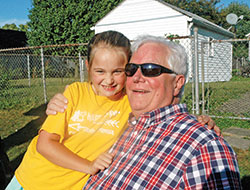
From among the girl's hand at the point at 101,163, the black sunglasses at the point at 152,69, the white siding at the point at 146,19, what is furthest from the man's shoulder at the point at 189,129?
the white siding at the point at 146,19

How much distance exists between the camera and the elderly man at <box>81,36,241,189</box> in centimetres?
133

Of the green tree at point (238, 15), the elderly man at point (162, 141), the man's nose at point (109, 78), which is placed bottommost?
the elderly man at point (162, 141)

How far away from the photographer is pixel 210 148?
1.36 m

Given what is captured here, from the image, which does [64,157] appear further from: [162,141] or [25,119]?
[25,119]

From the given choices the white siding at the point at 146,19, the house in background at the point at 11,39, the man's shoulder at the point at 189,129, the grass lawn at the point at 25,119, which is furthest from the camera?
the house in background at the point at 11,39

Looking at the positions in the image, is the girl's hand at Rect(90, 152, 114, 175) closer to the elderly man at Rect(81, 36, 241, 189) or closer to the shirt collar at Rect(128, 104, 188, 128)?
the elderly man at Rect(81, 36, 241, 189)

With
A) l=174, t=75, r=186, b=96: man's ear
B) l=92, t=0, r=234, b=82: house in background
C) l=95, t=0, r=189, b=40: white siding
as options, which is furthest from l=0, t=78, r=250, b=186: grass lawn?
l=95, t=0, r=189, b=40: white siding

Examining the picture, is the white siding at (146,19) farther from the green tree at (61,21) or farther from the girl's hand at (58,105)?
the girl's hand at (58,105)

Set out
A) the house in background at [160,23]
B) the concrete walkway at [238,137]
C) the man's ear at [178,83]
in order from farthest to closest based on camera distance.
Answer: the house in background at [160,23] < the concrete walkway at [238,137] < the man's ear at [178,83]

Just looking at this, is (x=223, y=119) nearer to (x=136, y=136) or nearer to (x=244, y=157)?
(x=244, y=157)

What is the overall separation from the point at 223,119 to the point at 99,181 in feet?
18.3

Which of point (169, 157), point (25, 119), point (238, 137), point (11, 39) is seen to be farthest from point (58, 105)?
point (11, 39)

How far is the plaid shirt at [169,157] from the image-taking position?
131cm

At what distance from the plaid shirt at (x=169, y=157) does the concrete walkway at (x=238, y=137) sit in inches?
137
